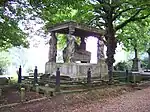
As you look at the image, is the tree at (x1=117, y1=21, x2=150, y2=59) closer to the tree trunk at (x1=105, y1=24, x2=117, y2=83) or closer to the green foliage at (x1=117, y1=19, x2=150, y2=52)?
the green foliage at (x1=117, y1=19, x2=150, y2=52)

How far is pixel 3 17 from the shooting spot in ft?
44.9

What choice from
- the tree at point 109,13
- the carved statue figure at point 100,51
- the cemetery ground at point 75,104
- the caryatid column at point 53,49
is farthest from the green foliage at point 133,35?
the cemetery ground at point 75,104

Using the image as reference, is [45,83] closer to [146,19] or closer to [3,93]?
[3,93]

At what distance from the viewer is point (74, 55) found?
54.4ft

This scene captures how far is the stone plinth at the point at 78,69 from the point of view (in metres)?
15.6

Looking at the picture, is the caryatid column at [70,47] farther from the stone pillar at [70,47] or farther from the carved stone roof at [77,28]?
the carved stone roof at [77,28]

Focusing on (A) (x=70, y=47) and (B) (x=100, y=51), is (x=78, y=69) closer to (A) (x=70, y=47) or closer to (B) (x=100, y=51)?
(A) (x=70, y=47)

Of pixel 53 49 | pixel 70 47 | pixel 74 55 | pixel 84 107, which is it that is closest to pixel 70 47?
pixel 70 47

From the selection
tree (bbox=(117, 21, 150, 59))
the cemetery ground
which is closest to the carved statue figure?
the cemetery ground

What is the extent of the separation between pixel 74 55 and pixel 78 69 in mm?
1303

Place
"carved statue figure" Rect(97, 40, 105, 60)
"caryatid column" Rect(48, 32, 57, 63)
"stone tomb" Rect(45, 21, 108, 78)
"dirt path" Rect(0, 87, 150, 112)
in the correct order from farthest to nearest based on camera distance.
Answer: "carved statue figure" Rect(97, 40, 105, 60) < "caryatid column" Rect(48, 32, 57, 63) < "stone tomb" Rect(45, 21, 108, 78) < "dirt path" Rect(0, 87, 150, 112)

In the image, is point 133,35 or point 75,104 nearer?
point 75,104

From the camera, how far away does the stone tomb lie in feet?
51.5

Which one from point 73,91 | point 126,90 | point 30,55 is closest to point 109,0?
point 126,90
